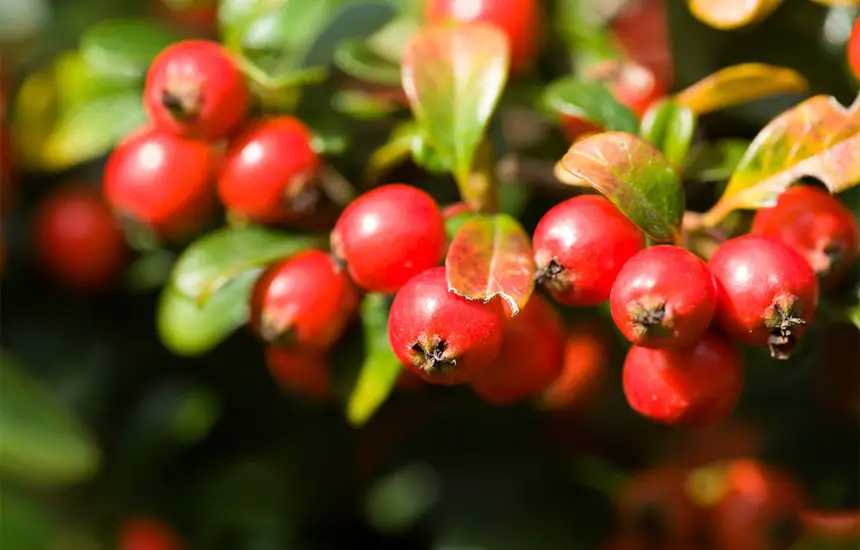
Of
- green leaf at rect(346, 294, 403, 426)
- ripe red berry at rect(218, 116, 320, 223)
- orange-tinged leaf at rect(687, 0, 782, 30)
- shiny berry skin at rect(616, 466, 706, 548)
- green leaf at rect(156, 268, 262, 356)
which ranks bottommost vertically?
shiny berry skin at rect(616, 466, 706, 548)

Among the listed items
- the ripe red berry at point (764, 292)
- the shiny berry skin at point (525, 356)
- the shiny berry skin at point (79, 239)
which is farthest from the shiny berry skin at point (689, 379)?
the shiny berry skin at point (79, 239)

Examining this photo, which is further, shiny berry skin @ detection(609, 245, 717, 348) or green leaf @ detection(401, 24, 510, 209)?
green leaf @ detection(401, 24, 510, 209)

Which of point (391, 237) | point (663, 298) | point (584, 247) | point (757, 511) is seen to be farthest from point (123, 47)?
point (757, 511)

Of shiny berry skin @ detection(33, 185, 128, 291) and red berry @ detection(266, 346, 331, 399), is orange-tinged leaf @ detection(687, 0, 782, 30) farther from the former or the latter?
shiny berry skin @ detection(33, 185, 128, 291)

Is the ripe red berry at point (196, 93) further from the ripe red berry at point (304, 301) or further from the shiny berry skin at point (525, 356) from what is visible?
the shiny berry skin at point (525, 356)

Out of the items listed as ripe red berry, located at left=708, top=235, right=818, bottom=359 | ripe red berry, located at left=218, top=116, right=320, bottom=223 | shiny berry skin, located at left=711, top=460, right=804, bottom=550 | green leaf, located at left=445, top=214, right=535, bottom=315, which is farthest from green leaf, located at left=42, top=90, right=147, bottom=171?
shiny berry skin, located at left=711, top=460, right=804, bottom=550

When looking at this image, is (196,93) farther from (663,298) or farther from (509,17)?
(663,298)

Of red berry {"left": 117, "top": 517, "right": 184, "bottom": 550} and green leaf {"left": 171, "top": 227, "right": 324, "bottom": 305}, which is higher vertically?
green leaf {"left": 171, "top": 227, "right": 324, "bottom": 305}
